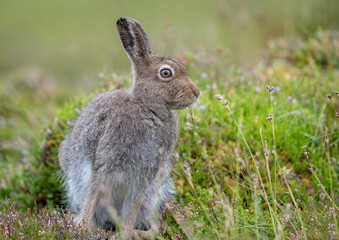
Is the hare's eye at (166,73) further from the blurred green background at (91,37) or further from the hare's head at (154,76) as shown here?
the blurred green background at (91,37)

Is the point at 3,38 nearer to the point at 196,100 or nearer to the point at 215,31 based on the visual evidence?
the point at 215,31

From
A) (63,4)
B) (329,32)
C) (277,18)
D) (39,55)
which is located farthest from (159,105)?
(63,4)

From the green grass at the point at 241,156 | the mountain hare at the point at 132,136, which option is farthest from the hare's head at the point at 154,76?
the green grass at the point at 241,156

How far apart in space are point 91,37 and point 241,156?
964 cm

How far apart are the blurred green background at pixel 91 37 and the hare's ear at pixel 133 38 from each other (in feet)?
7.46

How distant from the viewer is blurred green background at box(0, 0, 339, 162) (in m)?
9.05

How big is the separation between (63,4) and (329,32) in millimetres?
20112

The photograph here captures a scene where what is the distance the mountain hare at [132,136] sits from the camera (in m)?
4.97

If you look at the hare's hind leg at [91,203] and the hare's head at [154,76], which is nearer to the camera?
the hare's hind leg at [91,203]

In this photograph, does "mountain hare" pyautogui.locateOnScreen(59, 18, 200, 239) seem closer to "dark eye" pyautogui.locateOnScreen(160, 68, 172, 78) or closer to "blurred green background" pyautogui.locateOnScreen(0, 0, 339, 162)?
"dark eye" pyautogui.locateOnScreen(160, 68, 172, 78)

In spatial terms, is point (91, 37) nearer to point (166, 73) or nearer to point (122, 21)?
point (122, 21)

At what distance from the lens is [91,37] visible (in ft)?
47.5

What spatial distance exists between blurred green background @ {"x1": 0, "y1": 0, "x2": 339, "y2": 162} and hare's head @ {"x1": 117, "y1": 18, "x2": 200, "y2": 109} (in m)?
2.30

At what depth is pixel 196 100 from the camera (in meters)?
5.23
